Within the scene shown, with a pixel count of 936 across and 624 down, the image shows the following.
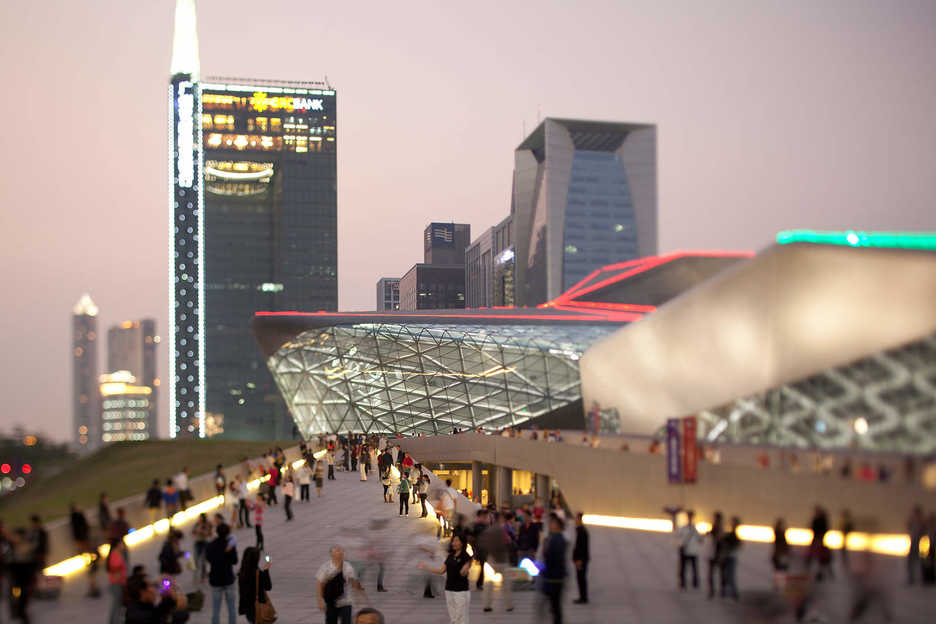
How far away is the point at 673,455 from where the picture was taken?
908cm

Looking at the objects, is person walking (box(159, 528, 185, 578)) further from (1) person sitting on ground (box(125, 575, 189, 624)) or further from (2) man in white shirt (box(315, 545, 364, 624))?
(2) man in white shirt (box(315, 545, 364, 624))

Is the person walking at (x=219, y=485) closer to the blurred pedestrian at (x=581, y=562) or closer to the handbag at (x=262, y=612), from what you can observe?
the handbag at (x=262, y=612)

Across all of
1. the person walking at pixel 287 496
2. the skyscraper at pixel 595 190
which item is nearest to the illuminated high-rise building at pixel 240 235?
the skyscraper at pixel 595 190

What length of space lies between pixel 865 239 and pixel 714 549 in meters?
2.97

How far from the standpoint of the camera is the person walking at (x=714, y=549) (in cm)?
604

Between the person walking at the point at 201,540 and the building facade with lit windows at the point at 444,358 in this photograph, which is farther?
the building facade with lit windows at the point at 444,358

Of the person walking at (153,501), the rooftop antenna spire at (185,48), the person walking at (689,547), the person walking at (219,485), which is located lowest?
the person walking at (219,485)

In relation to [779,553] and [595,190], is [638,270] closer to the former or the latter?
[779,553]

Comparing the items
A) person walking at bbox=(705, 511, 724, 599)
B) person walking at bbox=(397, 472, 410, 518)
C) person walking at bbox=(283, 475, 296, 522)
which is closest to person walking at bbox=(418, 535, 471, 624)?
person walking at bbox=(705, 511, 724, 599)

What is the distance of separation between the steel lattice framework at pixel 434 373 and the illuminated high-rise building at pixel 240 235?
275ft

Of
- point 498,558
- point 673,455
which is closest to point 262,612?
point 498,558

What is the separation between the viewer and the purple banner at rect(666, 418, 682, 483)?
858cm

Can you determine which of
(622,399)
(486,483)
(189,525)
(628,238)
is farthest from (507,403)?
(628,238)

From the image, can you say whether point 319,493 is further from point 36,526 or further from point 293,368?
point 293,368
